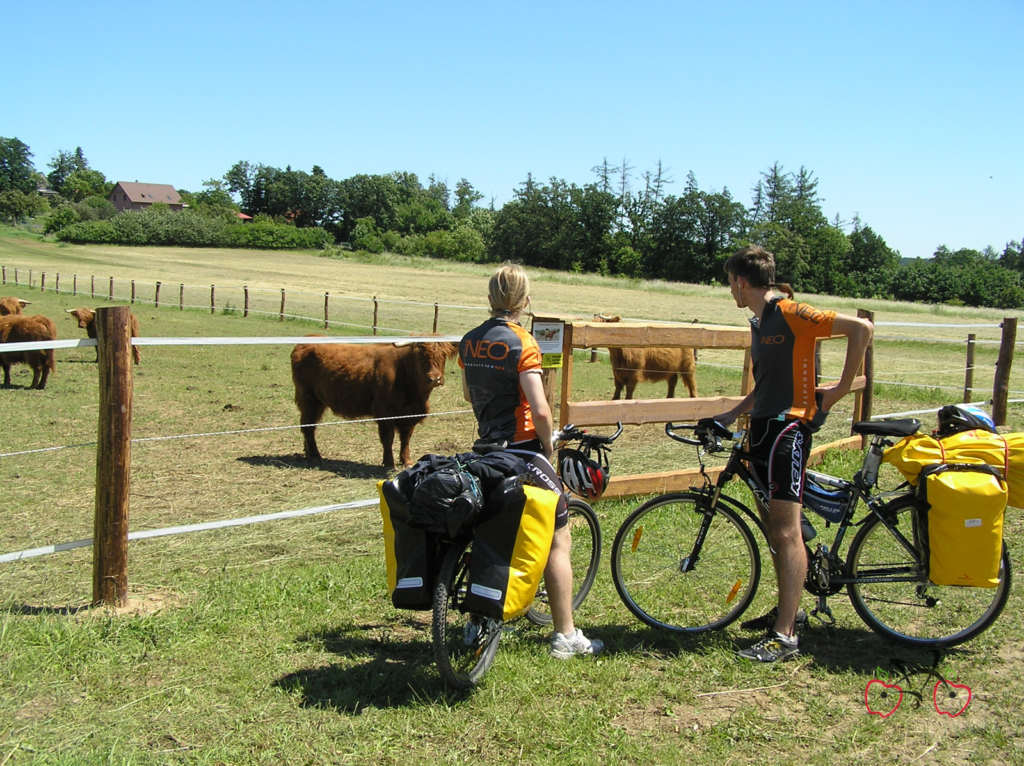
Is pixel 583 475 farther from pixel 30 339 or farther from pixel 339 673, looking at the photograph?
pixel 30 339

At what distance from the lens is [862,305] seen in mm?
45125

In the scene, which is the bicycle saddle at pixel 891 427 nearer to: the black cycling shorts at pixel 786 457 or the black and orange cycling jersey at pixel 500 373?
the black cycling shorts at pixel 786 457

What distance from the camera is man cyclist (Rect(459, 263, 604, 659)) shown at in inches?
132

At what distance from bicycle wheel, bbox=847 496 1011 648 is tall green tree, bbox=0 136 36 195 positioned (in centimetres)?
14898

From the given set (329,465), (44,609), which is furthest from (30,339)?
(44,609)

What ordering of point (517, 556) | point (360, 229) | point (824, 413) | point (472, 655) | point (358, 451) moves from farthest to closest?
point (360, 229) < point (358, 451) < point (824, 413) < point (472, 655) < point (517, 556)

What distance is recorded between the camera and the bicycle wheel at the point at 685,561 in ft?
13.0

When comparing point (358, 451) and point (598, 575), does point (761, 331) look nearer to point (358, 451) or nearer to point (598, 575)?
point (598, 575)

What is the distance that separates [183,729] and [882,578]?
3.16 m

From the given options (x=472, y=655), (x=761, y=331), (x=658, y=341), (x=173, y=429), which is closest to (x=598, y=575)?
(x=472, y=655)

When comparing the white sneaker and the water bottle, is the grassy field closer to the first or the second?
the white sneaker

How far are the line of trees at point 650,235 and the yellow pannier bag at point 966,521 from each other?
196 feet

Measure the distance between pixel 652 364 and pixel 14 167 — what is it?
15006 centimetres

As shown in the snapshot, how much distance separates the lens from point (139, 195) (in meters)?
128
